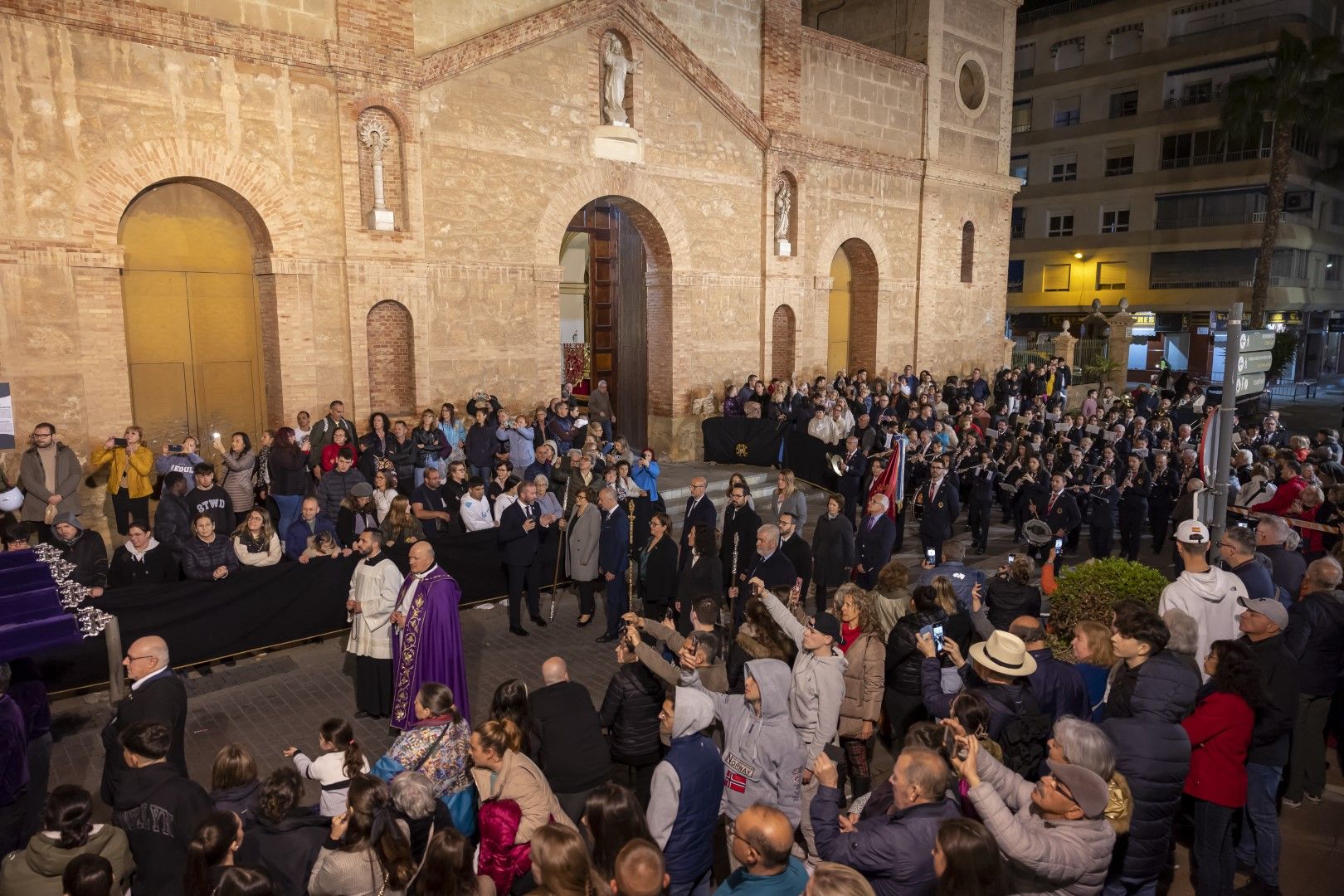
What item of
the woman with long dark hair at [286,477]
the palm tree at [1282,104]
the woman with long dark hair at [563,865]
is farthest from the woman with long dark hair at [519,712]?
the palm tree at [1282,104]

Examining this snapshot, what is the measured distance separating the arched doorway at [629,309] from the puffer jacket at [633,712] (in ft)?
46.9

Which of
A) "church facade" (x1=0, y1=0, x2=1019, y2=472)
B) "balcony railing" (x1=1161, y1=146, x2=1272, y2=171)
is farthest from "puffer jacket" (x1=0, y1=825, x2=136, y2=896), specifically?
"balcony railing" (x1=1161, y1=146, x2=1272, y2=171)

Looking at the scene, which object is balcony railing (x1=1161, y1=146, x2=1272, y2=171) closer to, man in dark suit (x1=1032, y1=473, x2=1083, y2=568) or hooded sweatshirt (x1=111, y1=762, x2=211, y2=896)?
man in dark suit (x1=1032, y1=473, x2=1083, y2=568)

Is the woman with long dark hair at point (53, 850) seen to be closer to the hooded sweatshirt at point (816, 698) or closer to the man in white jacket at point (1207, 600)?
the hooded sweatshirt at point (816, 698)

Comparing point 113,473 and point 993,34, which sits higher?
point 993,34

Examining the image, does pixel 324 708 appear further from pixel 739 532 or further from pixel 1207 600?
pixel 1207 600

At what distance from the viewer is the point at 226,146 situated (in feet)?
44.8

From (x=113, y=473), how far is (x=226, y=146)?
5.04 meters

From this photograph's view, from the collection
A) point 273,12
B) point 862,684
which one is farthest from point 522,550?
point 273,12

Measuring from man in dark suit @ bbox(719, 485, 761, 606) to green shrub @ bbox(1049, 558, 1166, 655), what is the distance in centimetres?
347

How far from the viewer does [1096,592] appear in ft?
24.6

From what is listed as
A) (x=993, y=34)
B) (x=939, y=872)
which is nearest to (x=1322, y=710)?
(x=939, y=872)

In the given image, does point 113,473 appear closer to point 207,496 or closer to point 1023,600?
point 207,496

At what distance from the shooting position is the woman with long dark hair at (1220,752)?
5332 millimetres
